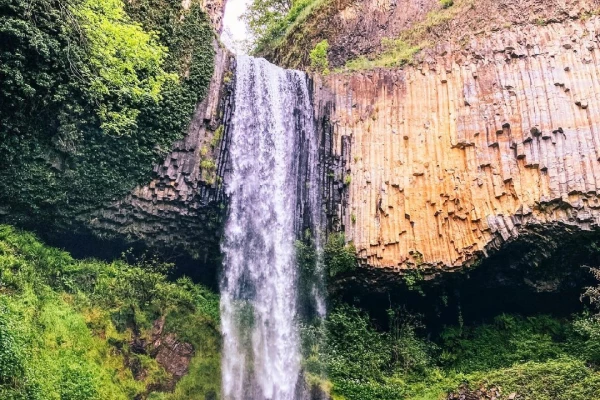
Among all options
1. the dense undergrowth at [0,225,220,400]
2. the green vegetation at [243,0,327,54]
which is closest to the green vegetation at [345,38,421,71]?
the green vegetation at [243,0,327,54]

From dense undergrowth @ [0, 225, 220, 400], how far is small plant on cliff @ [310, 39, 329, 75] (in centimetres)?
730

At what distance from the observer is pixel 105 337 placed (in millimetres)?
10828

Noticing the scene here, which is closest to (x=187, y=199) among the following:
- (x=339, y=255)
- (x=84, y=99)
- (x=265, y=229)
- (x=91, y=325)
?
(x=265, y=229)

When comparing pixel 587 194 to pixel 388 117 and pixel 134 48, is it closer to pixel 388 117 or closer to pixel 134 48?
pixel 388 117

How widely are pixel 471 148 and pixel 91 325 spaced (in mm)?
9149

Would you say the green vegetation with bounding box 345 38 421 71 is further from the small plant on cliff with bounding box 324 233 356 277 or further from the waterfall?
the small plant on cliff with bounding box 324 233 356 277

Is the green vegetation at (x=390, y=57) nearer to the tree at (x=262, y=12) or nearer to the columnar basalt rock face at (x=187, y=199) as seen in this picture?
the columnar basalt rock face at (x=187, y=199)

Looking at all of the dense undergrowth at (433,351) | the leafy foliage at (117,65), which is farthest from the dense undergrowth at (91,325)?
the leafy foliage at (117,65)

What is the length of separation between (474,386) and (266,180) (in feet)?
22.0

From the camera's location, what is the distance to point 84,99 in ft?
36.3

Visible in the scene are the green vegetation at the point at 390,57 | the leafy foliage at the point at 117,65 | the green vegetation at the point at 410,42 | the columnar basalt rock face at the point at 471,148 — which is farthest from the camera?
the green vegetation at the point at 410,42

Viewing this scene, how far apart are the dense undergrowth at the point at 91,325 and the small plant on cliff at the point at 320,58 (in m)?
7.30

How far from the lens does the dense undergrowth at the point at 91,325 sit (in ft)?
29.4

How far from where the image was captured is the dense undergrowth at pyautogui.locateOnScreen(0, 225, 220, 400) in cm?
895
